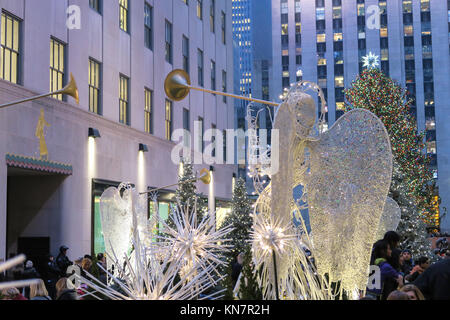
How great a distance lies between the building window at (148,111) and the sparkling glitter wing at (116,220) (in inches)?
431

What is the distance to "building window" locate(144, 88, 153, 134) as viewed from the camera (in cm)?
2702

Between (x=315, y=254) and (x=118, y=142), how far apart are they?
53.5ft

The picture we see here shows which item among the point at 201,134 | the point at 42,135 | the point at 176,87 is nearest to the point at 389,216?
the point at 176,87

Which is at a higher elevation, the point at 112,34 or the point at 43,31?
the point at 112,34

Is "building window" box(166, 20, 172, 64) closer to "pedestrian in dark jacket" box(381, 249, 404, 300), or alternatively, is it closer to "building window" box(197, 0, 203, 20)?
"building window" box(197, 0, 203, 20)

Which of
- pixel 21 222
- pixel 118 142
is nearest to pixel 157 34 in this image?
pixel 118 142

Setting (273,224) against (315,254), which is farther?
(315,254)

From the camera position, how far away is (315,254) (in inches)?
323

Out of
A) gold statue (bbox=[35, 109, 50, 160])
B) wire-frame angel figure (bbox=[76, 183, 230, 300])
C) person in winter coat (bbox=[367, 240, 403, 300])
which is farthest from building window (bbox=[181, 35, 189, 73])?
person in winter coat (bbox=[367, 240, 403, 300])

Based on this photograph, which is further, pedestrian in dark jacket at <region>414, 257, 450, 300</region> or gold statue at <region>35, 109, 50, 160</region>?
gold statue at <region>35, 109, 50, 160</region>

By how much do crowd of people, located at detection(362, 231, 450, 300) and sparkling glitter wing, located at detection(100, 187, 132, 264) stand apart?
7.17m

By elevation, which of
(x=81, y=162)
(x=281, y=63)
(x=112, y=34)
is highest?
(x=281, y=63)
